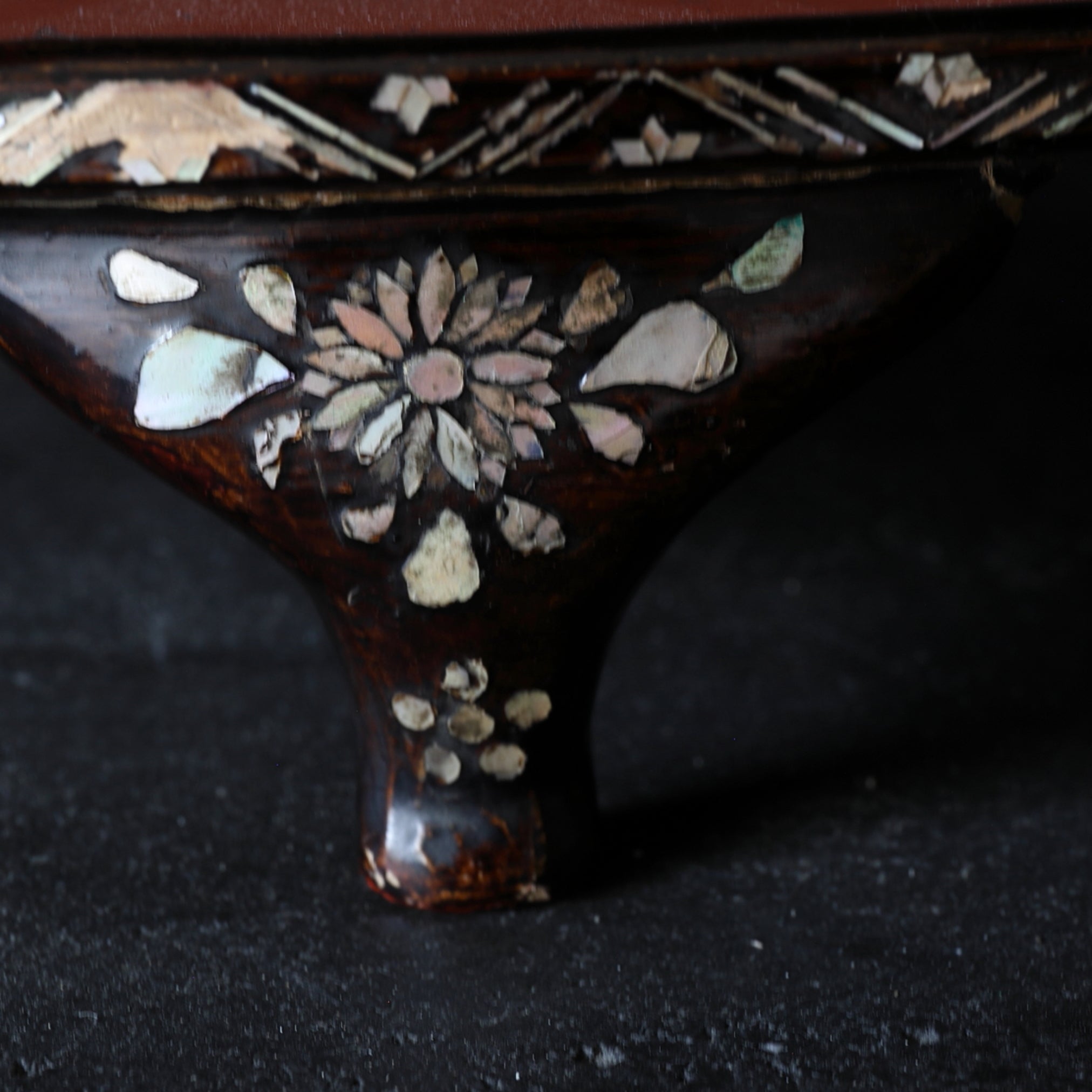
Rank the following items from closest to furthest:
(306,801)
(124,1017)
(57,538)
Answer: (124,1017), (306,801), (57,538)

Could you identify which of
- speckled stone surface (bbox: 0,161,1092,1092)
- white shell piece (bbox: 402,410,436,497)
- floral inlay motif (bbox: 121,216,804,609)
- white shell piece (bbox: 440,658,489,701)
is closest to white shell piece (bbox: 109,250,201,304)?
floral inlay motif (bbox: 121,216,804,609)

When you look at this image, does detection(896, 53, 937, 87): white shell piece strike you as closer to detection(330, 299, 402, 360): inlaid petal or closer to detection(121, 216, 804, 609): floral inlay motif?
detection(121, 216, 804, 609): floral inlay motif

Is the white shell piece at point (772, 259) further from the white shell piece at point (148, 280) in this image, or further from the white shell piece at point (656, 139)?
the white shell piece at point (148, 280)

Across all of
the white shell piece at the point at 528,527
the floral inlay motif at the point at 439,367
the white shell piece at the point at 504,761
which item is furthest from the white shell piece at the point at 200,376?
the white shell piece at the point at 504,761

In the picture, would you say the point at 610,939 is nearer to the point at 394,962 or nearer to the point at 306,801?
the point at 394,962

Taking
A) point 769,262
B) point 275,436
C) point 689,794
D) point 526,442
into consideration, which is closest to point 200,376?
point 275,436

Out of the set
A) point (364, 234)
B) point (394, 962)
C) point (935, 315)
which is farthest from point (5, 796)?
point (935, 315)
